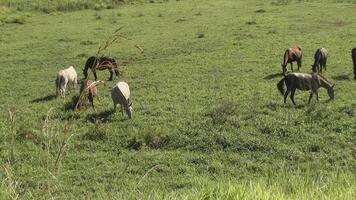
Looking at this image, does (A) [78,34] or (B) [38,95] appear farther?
(A) [78,34]

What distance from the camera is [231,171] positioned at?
11.6 meters

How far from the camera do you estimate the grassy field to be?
22.7 feet


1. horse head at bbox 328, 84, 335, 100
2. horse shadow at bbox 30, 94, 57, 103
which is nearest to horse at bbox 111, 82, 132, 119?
horse shadow at bbox 30, 94, 57, 103

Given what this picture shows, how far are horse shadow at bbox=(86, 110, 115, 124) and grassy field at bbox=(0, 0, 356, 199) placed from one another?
0.10 feet

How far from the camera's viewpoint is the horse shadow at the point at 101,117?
15.1m

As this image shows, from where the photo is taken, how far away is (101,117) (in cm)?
1544

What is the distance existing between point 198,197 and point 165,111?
1053 cm

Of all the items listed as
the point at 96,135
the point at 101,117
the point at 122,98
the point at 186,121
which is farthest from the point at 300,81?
the point at 96,135

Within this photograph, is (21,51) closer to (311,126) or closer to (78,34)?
(78,34)

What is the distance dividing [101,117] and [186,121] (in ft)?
8.61

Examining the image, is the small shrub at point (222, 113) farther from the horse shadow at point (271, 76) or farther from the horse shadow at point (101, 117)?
the horse shadow at point (271, 76)

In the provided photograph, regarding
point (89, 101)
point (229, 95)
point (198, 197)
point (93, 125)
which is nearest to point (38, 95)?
point (89, 101)

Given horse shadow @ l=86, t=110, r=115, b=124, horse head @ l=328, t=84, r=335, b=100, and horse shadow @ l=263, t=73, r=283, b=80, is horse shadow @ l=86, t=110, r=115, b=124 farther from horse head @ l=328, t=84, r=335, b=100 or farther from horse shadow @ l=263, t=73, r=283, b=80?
horse head @ l=328, t=84, r=335, b=100

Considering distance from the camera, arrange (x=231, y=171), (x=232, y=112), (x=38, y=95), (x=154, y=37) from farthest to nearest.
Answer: (x=154, y=37) → (x=38, y=95) → (x=232, y=112) → (x=231, y=171)
